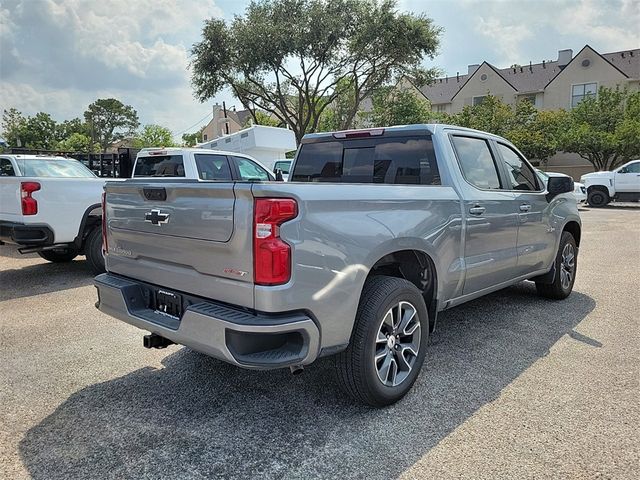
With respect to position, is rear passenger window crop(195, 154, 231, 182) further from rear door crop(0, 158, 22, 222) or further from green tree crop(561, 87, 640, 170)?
green tree crop(561, 87, 640, 170)

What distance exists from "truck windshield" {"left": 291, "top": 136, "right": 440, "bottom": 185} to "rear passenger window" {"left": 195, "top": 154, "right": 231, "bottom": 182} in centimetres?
429

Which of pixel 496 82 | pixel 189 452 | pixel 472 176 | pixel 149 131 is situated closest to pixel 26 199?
pixel 189 452

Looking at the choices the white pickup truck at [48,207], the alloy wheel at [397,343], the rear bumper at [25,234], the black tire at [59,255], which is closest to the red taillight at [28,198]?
the white pickup truck at [48,207]

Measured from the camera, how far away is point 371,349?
2.90 meters

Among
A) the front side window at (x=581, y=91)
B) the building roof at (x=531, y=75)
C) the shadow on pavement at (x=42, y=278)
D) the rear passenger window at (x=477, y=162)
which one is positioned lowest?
the shadow on pavement at (x=42, y=278)

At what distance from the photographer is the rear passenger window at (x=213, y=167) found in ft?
28.3

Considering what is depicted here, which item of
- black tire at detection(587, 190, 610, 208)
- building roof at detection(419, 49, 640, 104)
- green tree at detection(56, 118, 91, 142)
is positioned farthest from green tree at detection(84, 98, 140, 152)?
black tire at detection(587, 190, 610, 208)

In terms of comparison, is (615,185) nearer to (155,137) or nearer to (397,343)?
(397,343)

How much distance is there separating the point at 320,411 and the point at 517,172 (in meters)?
3.18

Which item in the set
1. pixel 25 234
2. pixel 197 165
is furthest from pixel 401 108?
pixel 25 234

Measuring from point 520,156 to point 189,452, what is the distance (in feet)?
13.7

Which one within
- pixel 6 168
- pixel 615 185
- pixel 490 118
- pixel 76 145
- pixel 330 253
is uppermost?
pixel 490 118

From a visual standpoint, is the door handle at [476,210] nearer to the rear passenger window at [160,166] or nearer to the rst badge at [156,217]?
the rst badge at [156,217]

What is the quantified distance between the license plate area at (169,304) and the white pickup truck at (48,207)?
4.29 m
